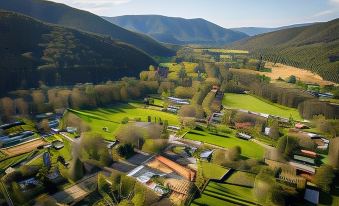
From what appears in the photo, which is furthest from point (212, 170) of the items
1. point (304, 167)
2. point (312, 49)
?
point (312, 49)

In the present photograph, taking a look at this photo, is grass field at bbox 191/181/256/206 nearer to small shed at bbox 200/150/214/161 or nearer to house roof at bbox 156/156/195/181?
house roof at bbox 156/156/195/181

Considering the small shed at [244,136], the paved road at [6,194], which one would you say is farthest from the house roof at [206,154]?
the paved road at [6,194]

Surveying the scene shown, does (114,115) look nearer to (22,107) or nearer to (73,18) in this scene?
(22,107)

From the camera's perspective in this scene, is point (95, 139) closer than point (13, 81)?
Yes

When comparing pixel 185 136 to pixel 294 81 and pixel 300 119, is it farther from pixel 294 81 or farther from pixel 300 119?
pixel 294 81

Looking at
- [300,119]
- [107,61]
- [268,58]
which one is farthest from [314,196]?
[268,58]

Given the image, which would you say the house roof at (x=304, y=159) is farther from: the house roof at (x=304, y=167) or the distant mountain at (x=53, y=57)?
the distant mountain at (x=53, y=57)
